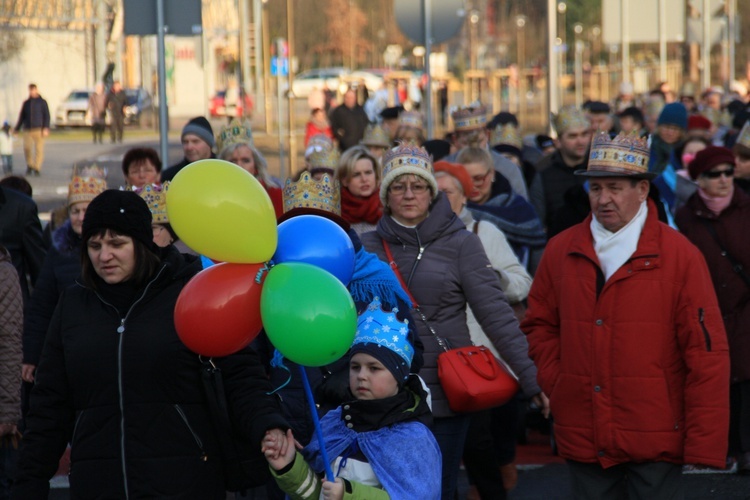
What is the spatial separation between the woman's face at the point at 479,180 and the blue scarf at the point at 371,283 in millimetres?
3425

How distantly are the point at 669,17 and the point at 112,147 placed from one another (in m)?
13.4

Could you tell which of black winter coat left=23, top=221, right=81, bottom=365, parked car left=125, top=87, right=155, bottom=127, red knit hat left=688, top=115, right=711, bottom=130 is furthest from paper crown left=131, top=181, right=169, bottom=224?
parked car left=125, top=87, right=155, bottom=127

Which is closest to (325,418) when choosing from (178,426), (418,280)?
(178,426)

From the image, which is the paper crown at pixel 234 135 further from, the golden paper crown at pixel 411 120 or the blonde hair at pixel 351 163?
the golden paper crown at pixel 411 120

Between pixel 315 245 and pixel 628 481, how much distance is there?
1.76 meters

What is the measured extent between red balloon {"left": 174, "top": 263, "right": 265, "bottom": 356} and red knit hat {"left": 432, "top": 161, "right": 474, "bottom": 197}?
387cm

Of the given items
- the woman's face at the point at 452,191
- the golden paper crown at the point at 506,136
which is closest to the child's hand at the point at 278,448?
A: the woman's face at the point at 452,191

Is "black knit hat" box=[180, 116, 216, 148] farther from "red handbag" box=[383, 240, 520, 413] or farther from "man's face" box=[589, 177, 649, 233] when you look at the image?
"man's face" box=[589, 177, 649, 233]

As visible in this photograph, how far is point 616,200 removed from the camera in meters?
5.48

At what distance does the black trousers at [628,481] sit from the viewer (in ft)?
17.6

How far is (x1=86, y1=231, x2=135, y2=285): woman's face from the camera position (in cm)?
471

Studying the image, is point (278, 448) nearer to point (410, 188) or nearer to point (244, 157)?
point (410, 188)

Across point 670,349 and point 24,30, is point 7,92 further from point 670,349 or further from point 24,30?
point 670,349

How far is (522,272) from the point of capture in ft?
25.5
